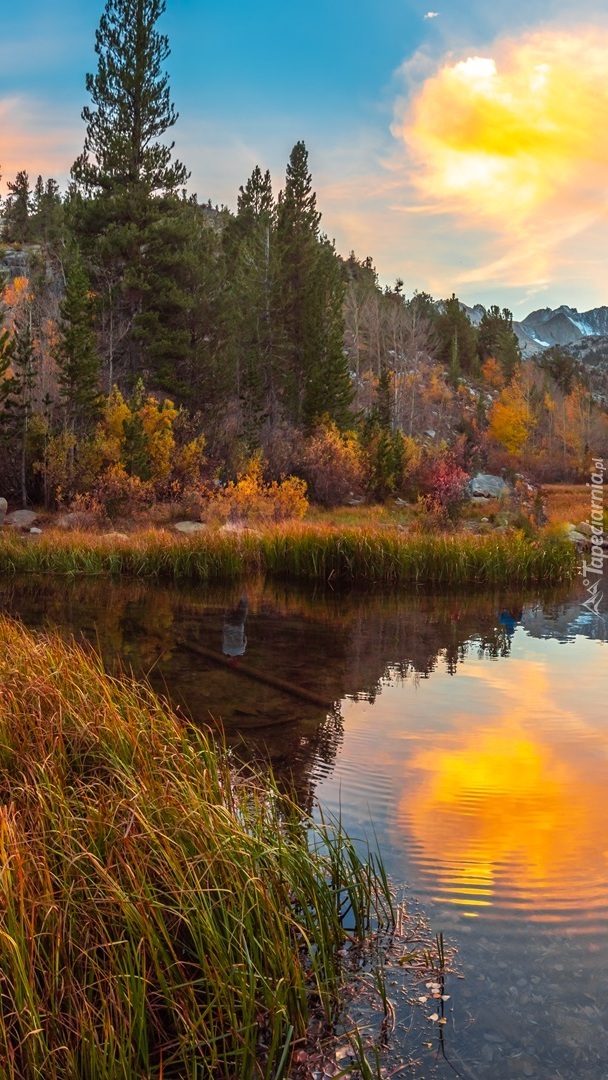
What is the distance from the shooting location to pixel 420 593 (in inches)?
722

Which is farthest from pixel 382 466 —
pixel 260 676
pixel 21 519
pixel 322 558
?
pixel 260 676

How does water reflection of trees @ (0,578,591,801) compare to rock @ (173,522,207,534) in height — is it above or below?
below

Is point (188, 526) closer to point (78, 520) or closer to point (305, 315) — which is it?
point (78, 520)

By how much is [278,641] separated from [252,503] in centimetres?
1798

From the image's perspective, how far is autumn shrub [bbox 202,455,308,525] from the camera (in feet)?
98.3

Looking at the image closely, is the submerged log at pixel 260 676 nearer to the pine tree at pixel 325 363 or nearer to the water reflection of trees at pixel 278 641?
the water reflection of trees at pixel 278 641

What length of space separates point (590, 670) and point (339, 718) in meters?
4.97

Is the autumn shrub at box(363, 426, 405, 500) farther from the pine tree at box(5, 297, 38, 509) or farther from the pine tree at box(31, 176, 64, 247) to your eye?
the pine tree at box(31, 176, 64, 247)

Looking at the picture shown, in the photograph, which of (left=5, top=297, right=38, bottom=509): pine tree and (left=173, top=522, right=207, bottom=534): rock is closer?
(left=173, top=522, right=207, bottom=534): rock

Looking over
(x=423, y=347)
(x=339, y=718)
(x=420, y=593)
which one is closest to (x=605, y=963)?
(x=339, y=718)

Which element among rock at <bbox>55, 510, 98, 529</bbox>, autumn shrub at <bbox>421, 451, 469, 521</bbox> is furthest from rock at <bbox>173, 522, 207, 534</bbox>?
autumn shrub at <bbox>421, 451, 469, 521</bbox>

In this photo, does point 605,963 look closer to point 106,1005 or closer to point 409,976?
point 409,976

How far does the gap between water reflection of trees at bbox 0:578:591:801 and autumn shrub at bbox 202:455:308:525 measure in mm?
11075

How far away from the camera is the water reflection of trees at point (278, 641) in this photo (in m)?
8.22
